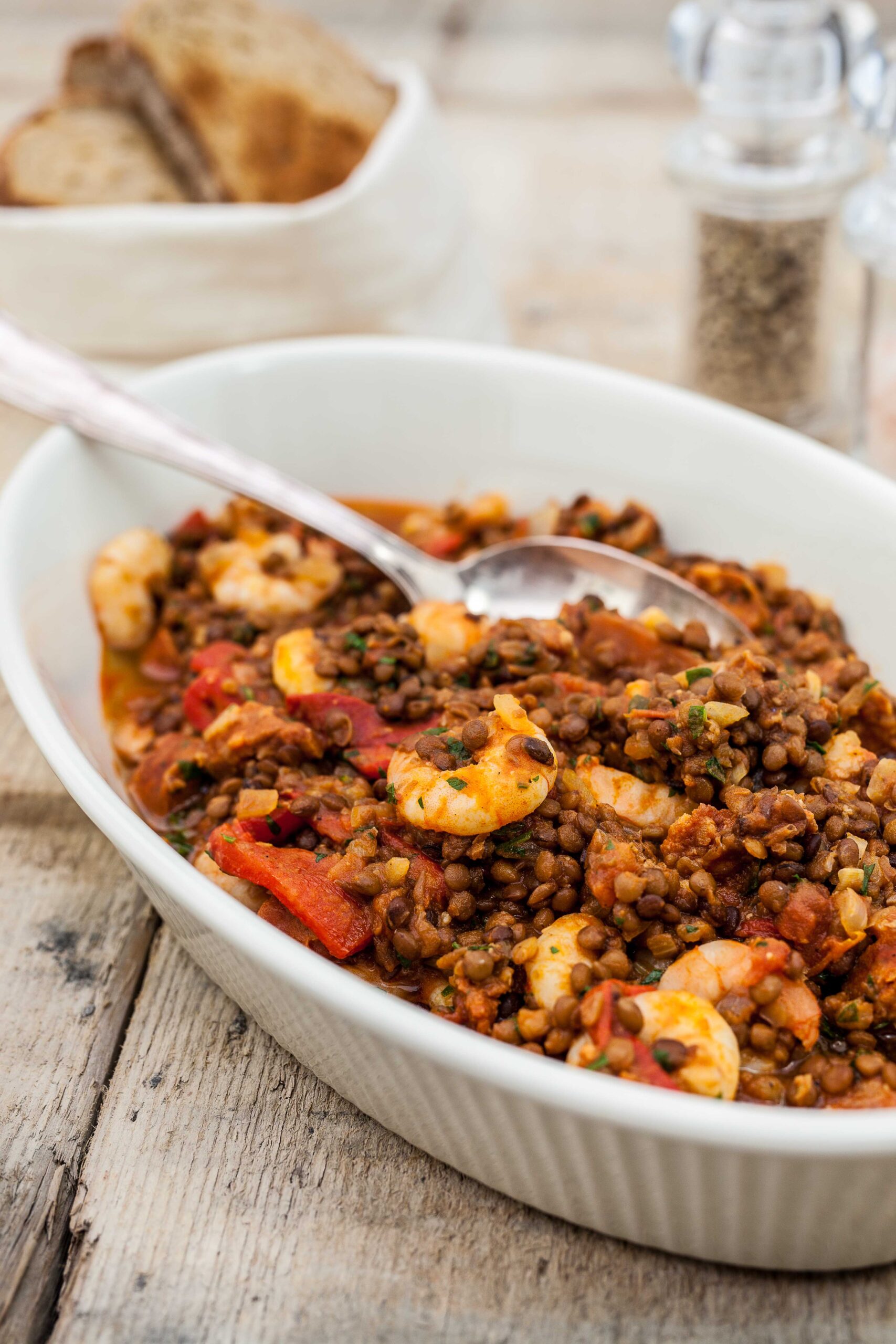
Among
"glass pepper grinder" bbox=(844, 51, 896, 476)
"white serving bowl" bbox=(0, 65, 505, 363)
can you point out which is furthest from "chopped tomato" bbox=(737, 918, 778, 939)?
"white serving bowl" bbox=(0, 65, 505, 363)

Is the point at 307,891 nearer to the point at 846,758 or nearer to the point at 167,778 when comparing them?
the point at 167,778

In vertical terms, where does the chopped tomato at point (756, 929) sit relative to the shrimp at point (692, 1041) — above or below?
below

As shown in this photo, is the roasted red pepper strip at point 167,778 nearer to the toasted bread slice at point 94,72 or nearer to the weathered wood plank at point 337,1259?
the weathered wood plank at point 337,1259

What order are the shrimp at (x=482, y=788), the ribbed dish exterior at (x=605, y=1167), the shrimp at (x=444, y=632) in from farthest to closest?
the shrimp at (x=444, y=632), the shrimp at (x=482, y=788), the ribbed dish exterior at (x=605, y=1167)

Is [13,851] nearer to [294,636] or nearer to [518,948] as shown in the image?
[294,636]

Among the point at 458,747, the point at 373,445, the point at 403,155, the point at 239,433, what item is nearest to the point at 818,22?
the point at 403,155

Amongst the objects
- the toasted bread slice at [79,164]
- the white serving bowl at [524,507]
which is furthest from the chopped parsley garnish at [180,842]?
the toasted bread slice at [79,164]

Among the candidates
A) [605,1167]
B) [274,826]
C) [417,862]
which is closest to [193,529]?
[274,826]
